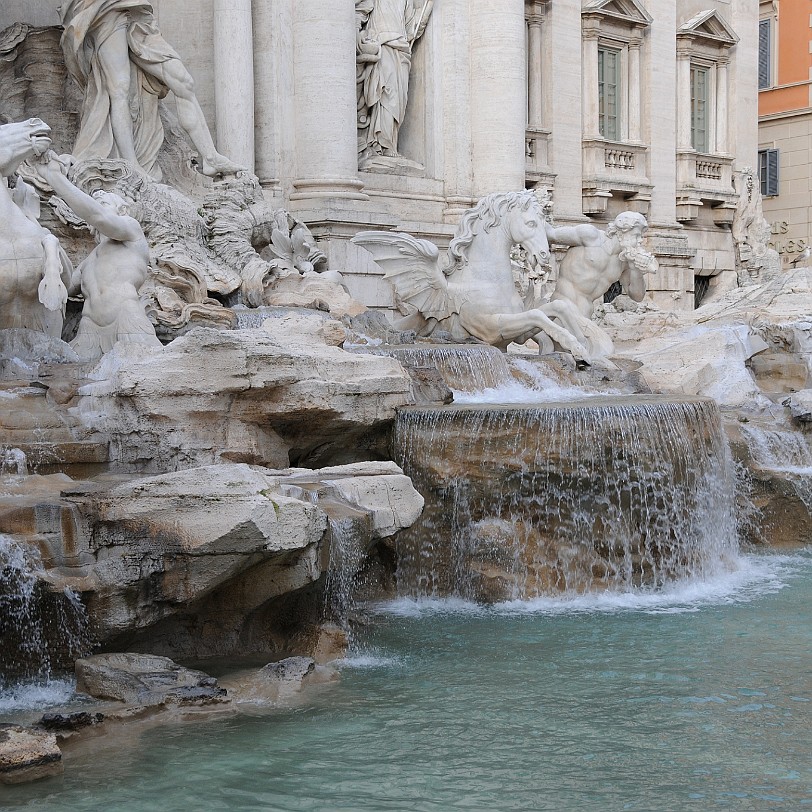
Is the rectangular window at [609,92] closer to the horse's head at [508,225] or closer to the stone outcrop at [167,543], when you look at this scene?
the horse's head at [508,225]

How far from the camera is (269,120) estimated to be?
563 inches

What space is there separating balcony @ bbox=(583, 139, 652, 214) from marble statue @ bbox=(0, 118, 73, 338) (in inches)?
450

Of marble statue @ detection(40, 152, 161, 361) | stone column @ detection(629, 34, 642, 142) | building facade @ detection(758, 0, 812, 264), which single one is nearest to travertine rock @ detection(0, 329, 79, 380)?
marble statue @ detection(40, 152, 161, 361)

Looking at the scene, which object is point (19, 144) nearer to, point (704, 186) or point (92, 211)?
point (92, 211)

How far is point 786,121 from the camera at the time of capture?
28281 mm

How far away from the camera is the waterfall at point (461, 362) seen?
10.2 meters

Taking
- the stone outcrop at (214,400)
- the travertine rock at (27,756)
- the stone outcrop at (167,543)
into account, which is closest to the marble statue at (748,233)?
the stone outcrop at (214,400)

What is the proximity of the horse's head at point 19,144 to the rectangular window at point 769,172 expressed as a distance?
21.5m

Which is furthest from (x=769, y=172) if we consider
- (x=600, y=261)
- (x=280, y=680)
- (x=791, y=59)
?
(x=280, y=680)

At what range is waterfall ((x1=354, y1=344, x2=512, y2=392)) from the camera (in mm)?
10203

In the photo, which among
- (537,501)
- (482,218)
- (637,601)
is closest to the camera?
(637,601)

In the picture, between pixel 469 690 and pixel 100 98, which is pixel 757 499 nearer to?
pixel 469 690

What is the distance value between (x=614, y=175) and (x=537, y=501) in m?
11.7

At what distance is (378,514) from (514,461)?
5.73 feet
